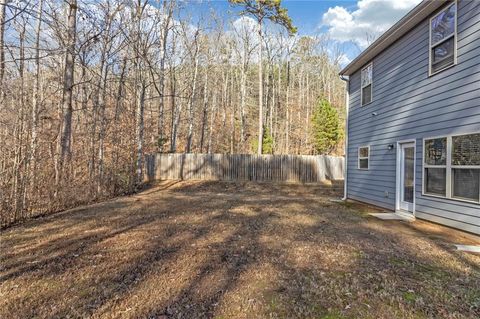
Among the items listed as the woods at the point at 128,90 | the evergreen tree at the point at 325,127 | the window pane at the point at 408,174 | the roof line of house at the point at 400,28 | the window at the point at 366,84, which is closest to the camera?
the roof line of house at the point at 400,28

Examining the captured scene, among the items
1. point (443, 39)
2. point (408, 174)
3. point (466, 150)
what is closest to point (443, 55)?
point (443, 39)

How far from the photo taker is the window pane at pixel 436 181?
5.09m

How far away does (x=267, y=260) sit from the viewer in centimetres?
339

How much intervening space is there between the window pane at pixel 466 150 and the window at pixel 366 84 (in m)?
3.45

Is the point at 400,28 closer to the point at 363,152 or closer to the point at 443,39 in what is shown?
the point at 443,39

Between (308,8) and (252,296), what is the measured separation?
18608 mm

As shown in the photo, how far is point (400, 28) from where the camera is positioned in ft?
20.1

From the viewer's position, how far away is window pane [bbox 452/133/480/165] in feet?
14.5

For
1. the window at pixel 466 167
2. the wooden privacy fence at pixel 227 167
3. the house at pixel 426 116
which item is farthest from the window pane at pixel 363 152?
the wooden privacy fence at pixel 227 167

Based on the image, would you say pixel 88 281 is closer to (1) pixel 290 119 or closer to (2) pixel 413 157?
(2) pixel 413 157

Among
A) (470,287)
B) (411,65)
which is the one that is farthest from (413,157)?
(470,287)

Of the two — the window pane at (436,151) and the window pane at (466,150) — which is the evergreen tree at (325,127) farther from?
the window pane at (466,150)

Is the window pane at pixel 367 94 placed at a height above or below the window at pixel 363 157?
above

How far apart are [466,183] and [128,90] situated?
16570 mm
